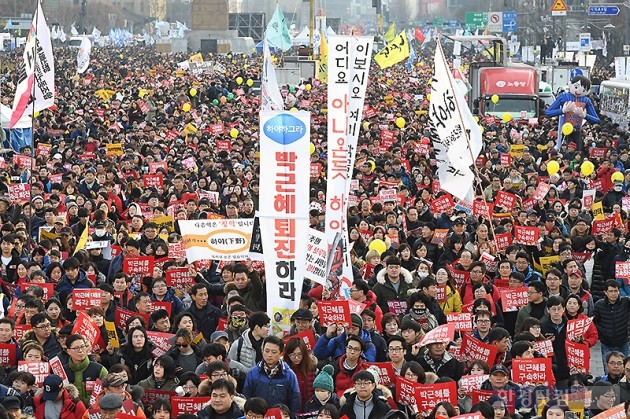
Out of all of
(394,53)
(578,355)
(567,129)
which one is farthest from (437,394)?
(394,53)

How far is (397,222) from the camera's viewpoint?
16.7 m

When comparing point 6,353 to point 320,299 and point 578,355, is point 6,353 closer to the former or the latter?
point 320,299

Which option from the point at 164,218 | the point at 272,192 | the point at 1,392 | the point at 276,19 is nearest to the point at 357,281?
the point at 272,192

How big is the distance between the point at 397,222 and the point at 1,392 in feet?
26.4

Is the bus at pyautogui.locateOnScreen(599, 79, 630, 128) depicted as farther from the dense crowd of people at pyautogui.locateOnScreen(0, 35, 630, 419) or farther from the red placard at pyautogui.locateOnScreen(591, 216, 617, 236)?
the red placard at pyautogui.locateOnScreen(591, 216, 617, 236)

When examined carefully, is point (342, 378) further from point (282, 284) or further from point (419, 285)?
point (419, 285)

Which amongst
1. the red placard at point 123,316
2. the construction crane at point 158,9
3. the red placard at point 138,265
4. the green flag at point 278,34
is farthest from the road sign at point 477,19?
the construction crane at point 158,9

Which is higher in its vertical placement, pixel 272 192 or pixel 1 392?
pixel 272 192

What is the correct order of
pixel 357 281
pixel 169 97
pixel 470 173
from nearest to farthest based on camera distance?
pixel 357 281
pixel 470 173
pixel 169 97

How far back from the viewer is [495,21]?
3118 inches

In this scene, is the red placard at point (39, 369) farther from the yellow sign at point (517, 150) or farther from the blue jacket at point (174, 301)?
the yellow sign at point (517, 150)

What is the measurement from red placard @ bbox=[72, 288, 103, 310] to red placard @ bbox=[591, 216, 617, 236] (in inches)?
250

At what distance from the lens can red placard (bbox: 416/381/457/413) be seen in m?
9.12

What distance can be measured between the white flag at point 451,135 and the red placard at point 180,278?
4430 mm
